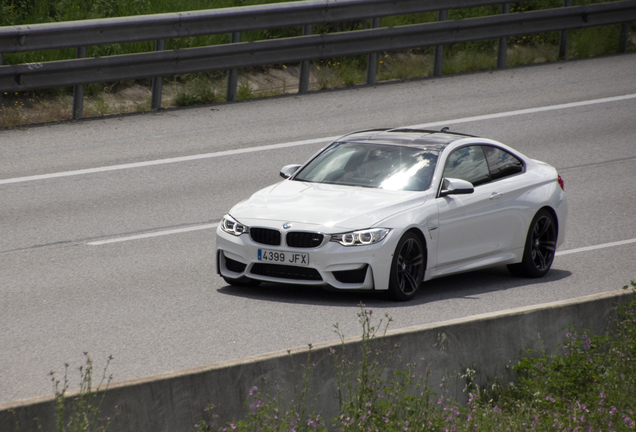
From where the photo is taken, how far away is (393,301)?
8953 mm

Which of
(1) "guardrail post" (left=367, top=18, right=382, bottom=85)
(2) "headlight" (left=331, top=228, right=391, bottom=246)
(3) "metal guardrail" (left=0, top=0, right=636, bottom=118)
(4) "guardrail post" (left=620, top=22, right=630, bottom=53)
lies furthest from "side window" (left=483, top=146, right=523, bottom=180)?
(4) "guardrail post" (left=620, top=22, right=630, bottom=53)

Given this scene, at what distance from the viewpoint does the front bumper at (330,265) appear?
8609mm

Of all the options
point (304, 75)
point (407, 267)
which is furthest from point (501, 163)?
point (304, 75)

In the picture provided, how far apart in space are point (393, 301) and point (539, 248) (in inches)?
91.9

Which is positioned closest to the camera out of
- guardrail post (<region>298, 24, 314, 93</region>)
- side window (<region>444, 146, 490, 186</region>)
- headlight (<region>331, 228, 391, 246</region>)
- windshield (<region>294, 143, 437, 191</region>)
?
headlight (<region>331, 228, 391, 246</region>)

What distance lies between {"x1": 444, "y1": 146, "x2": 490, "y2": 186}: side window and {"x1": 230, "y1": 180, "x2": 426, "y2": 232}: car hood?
2.38 feet

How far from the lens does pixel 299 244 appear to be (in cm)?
870

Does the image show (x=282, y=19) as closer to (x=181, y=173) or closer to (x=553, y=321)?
(x=181, y=173)

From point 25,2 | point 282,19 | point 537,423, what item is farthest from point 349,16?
point 537,423

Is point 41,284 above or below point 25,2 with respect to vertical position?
below

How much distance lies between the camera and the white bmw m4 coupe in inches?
342

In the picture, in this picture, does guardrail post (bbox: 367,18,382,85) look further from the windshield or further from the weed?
the weed

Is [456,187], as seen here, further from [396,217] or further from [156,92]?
[156,92]

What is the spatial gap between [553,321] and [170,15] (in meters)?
11.6
